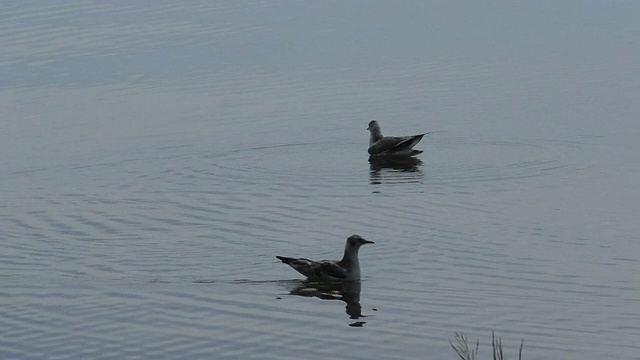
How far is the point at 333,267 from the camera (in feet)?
54.9

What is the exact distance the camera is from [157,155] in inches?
963

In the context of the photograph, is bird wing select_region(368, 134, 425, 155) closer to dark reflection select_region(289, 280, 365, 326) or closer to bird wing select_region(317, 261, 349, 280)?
bird wing select_region(317, 261, 349, 280)

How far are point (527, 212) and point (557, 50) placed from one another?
1345cm

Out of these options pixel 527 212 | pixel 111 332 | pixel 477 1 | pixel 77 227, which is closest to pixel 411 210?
pixel 527 212

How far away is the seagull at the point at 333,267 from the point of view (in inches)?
655

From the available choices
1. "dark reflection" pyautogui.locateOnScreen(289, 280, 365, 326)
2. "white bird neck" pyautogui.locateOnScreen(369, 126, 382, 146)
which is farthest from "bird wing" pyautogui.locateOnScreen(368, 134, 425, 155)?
"dark reflection" pyautogui.locateOnScreen(289, 280, 365, 326)

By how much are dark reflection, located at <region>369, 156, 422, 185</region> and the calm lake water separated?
0.31ft

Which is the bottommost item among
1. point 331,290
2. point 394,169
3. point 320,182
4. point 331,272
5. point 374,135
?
point 331,290

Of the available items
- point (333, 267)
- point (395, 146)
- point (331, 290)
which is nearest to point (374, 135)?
Result: point (395, 146)

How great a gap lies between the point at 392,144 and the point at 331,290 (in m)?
7.82

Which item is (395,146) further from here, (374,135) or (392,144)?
(374,135)

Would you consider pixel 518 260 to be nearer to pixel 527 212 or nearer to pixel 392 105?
Answer: pixel 527 212

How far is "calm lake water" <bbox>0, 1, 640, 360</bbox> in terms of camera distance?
14.8 meters

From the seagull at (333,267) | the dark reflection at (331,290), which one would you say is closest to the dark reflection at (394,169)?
the seagull at (333,267)
